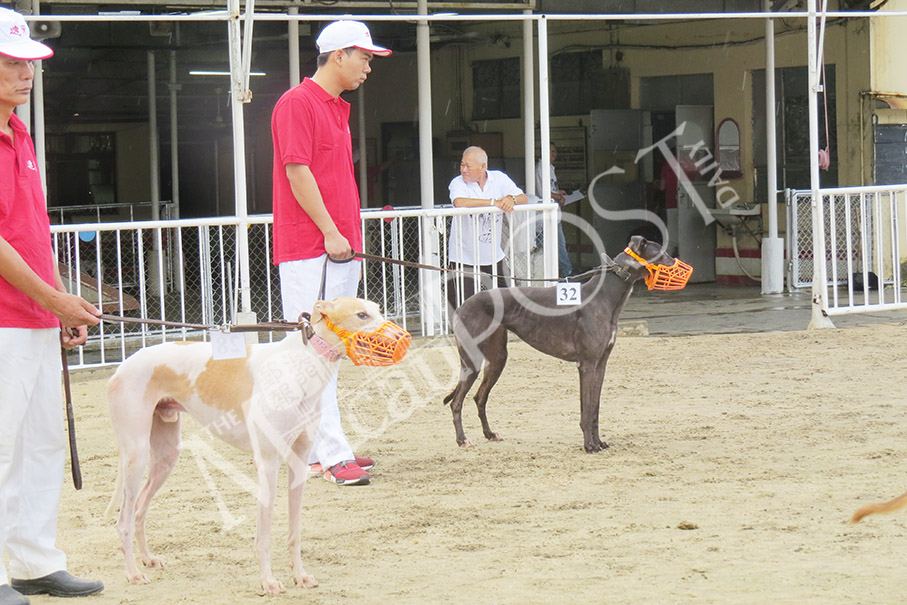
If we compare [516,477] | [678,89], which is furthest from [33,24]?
[678,89]

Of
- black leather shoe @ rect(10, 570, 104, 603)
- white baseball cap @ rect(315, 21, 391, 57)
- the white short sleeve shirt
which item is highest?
white baseball cap @ rect(315, 21, 391, 57)

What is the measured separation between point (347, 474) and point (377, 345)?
5.71ft

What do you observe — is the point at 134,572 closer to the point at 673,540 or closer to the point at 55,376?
the point at 55,376

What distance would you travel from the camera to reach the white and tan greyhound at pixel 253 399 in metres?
4.16

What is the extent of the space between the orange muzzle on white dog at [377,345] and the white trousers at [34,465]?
99cm

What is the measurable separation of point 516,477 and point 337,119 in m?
1.92

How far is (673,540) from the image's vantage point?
182 inches

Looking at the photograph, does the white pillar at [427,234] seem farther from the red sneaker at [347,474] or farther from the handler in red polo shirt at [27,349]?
the handler in red polo shirt at [27,349]

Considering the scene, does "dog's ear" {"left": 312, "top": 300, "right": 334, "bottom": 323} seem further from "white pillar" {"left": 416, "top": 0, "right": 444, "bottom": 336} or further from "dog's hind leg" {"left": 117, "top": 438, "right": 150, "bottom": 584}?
"white pillar" {"left": 416, "top": 0, "right": 444, "bottom": 336}

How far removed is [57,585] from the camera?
13.3ft

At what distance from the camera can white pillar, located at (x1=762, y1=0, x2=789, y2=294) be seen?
43.6 feet

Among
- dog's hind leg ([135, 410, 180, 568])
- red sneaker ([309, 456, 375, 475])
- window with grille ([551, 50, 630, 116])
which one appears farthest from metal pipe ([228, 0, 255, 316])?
window with grille ([551, 50, 630, 116])

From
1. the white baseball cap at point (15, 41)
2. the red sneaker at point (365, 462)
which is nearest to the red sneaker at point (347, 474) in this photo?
the red sneaker at point (365, 462)

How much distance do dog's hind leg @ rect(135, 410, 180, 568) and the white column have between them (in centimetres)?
997
